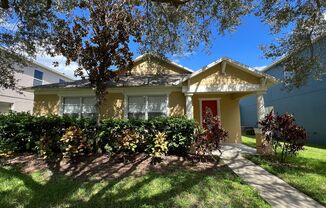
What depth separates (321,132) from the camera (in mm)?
16406

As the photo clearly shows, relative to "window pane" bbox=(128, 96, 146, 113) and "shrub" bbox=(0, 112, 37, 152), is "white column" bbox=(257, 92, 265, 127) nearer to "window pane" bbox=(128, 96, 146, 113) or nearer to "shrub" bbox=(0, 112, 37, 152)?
"window pane" bbox=(128, 96, 146, 113)

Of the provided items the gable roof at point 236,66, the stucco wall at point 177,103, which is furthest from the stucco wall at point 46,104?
the gable roof at point 236,66

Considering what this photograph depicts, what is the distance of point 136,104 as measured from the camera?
12828 millimetres

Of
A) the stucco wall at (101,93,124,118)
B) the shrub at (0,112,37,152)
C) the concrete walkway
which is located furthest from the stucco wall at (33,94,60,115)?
the concrete walkway

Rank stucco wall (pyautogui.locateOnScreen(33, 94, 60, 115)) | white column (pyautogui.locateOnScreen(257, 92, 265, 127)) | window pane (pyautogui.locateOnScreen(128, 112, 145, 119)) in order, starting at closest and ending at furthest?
white column (pyautogui.locateOnScreen(257, 92, 265, 127)) < window pane (pyautogui.locateOnScreen(128, 112, 145, 119)) < stucco wall (pyautogui.locateOnScreen(33, 94, 60, 115))

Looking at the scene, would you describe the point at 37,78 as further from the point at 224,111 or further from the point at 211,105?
the point at 224,111

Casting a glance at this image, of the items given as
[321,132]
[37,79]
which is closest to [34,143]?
[37,79]

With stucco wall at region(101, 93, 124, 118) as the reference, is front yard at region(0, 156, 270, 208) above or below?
below

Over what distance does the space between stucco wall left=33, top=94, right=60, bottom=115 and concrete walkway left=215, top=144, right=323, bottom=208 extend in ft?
32.8

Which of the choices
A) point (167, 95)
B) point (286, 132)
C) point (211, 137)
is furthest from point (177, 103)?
point (286, 132)

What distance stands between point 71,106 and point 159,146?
7.07 meters

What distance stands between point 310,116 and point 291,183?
12.9 m

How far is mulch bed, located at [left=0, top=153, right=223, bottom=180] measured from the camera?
7.52 meters

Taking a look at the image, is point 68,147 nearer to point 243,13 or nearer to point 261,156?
point 261,156
